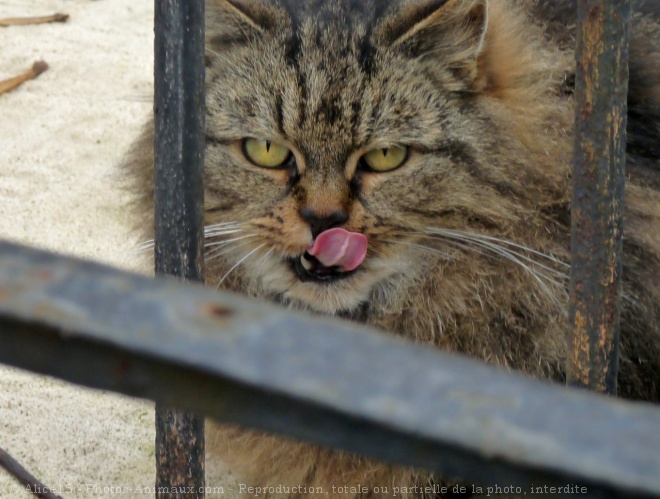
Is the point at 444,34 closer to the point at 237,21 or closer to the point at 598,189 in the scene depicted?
the point at 237,21

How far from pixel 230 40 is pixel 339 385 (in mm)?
1377

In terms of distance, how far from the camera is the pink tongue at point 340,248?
1553 millimetres

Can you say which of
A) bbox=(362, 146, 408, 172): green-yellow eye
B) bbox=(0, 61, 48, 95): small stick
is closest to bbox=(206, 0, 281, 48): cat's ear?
bbox=(362, 146, 408, 172): green-yellow eye

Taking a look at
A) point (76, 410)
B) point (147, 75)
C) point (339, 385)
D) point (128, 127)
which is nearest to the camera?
point (339, 385)

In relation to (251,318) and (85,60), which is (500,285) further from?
(85,60)

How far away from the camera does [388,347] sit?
385mm

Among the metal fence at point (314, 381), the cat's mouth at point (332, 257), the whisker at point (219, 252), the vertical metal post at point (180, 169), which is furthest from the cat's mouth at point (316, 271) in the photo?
the metal fence at point (314, 381)

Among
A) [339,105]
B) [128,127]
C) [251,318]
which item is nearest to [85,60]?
[128,127]

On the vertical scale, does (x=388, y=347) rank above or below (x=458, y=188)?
above

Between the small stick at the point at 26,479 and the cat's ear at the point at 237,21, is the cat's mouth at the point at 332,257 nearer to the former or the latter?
the cat's ear at the point at 237,21

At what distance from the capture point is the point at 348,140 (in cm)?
156

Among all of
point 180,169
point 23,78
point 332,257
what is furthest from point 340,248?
point 23,78

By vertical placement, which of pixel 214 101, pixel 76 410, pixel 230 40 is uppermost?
pixel 230 40

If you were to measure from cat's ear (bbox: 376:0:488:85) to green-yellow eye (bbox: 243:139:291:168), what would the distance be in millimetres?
283
